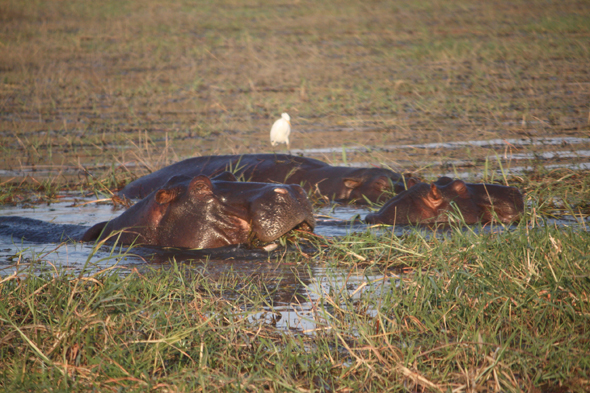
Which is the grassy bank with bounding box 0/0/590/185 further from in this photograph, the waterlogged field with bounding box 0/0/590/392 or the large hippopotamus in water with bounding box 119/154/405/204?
the large hippopotamus in water with bounding box 119/154/405/204

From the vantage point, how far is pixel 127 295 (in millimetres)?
3082

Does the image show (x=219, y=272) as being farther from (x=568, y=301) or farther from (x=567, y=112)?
(x=567, y=112)

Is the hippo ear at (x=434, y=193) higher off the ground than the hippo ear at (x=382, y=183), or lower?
higher

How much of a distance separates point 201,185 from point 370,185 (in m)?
2.27

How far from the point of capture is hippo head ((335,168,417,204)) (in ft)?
20.2

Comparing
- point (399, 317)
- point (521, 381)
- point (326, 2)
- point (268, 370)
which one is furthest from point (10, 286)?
point (326, 2)

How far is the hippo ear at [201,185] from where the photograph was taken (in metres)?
4.34

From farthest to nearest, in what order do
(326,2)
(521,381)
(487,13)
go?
(326,2), (487,13), (521,381)

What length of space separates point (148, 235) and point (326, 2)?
2324 cm

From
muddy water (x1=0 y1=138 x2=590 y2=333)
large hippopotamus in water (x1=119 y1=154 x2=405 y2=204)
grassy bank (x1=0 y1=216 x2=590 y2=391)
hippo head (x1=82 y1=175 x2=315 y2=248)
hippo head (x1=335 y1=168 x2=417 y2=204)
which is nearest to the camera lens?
grassy bank (x1=0 y1=216 x2=590 y2=391)

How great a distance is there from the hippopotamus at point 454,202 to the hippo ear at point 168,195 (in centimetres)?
147

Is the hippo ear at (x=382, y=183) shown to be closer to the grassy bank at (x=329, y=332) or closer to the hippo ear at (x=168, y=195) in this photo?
the hippo ear at (x=168, y=195)

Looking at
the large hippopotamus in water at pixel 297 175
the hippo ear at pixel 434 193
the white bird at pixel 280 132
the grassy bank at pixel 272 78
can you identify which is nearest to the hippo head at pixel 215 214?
the hippo ear at pixel 434 193


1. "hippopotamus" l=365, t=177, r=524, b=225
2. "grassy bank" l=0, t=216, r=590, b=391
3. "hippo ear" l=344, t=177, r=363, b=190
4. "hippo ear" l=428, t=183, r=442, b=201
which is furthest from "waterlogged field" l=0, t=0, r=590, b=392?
"hippo ear" l=344, t=177, r=363, b=190
